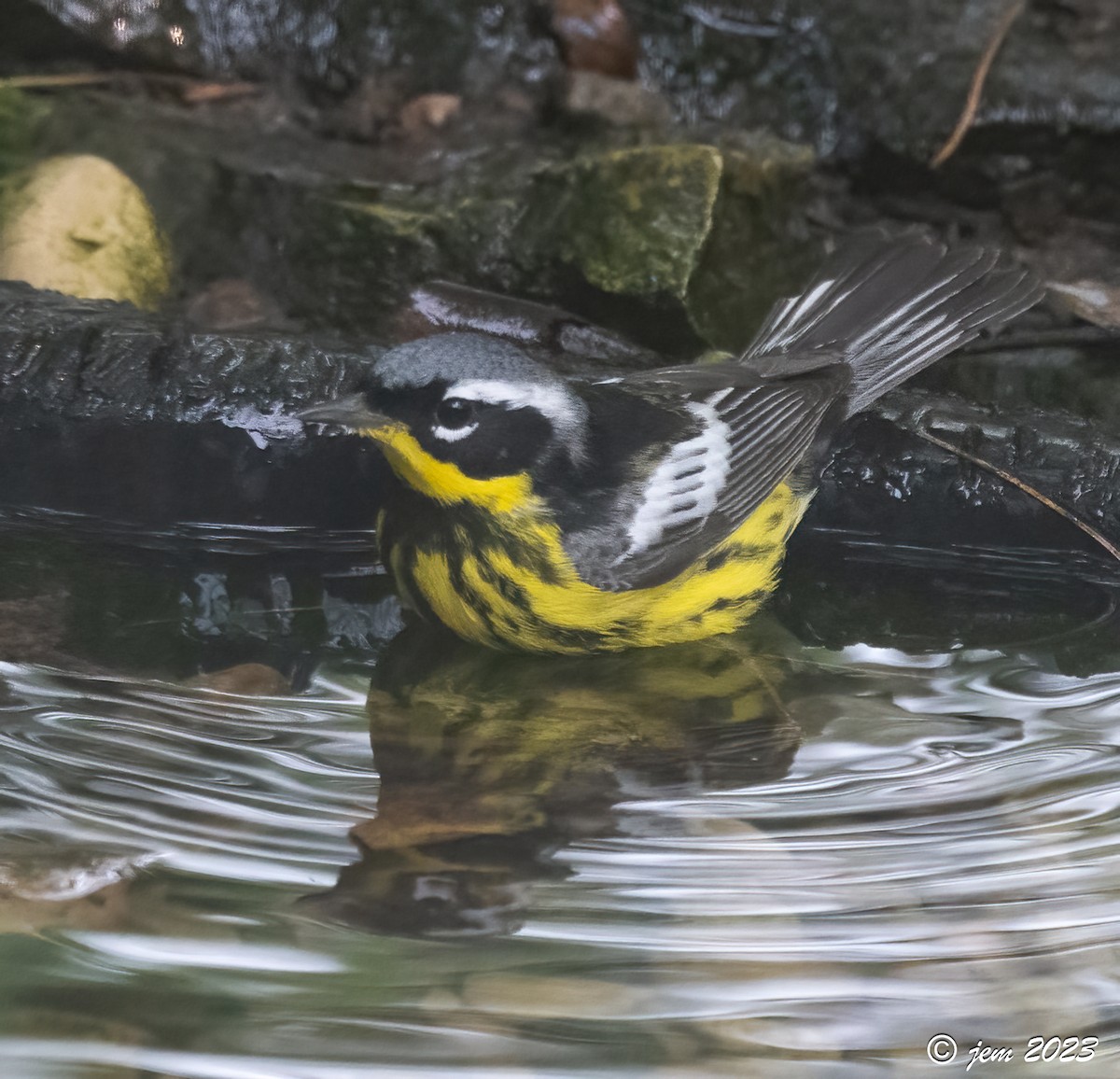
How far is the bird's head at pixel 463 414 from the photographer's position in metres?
3.07

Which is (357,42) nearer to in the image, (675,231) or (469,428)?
(675,231)

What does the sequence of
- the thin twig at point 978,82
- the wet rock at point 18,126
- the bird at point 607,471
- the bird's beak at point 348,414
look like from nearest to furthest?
the bird's beak at point 348,414 < the bird at point 607,471 < the wet rock at point 18,126 < the thin twig at point 978,82

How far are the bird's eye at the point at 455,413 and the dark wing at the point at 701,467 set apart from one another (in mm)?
391

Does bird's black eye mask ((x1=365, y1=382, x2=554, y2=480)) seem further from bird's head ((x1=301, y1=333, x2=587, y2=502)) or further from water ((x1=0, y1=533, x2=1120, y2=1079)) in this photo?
water ((x1=0, y1=533, x2=1120, y2=1079))

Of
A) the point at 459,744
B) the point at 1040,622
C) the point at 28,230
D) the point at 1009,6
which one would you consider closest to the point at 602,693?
the point at 459,744

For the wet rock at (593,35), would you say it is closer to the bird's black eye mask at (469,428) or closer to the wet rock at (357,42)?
the wet rock at (357,42)

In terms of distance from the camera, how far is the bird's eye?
123 inches

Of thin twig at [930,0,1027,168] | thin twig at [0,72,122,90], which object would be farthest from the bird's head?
thin twig at [0,72,122,90]

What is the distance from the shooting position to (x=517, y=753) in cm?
305

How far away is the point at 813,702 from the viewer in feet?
11.0

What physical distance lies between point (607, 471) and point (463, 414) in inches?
17.6

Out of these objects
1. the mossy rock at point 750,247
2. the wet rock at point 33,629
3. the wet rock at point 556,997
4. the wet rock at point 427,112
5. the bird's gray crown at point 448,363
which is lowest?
the wet rock at point 556,997

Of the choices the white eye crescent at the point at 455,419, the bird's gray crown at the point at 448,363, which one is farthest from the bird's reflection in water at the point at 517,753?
the bird's gray crown at the point at 448,363

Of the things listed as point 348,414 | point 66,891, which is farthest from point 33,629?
point 66,891
